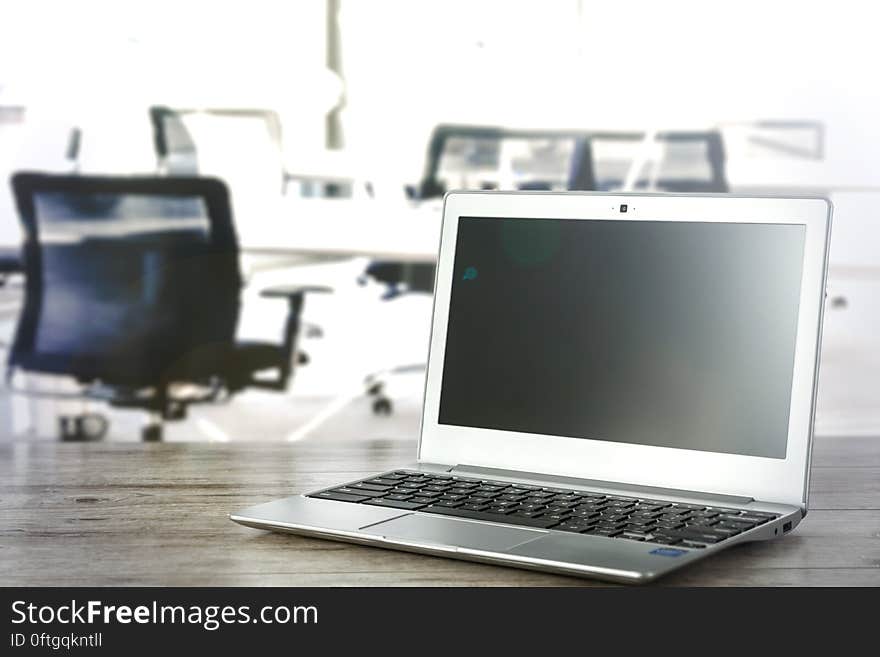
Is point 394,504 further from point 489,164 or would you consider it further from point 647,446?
point 489,164

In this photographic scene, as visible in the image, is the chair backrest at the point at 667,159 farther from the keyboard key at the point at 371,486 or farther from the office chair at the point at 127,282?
the keyboard key at the point at 371,486

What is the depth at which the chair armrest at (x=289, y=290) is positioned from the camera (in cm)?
326

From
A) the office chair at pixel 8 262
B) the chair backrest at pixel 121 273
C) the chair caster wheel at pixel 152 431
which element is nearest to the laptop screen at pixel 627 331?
the chair backrest at pixel 121 273

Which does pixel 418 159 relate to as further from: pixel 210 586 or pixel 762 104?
pixel 210 586

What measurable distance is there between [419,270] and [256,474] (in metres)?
2.37

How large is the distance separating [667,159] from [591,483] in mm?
2612

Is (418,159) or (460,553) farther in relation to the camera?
(418,159)

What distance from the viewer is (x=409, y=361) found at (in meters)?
3.32

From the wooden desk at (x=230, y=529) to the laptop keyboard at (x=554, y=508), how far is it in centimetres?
2

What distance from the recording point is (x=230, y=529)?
2.39ft

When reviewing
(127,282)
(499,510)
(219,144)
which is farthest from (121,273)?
(499,510)

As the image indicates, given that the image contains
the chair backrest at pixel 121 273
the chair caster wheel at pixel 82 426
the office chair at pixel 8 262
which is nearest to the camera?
the chair backrest at pixel 121 273
